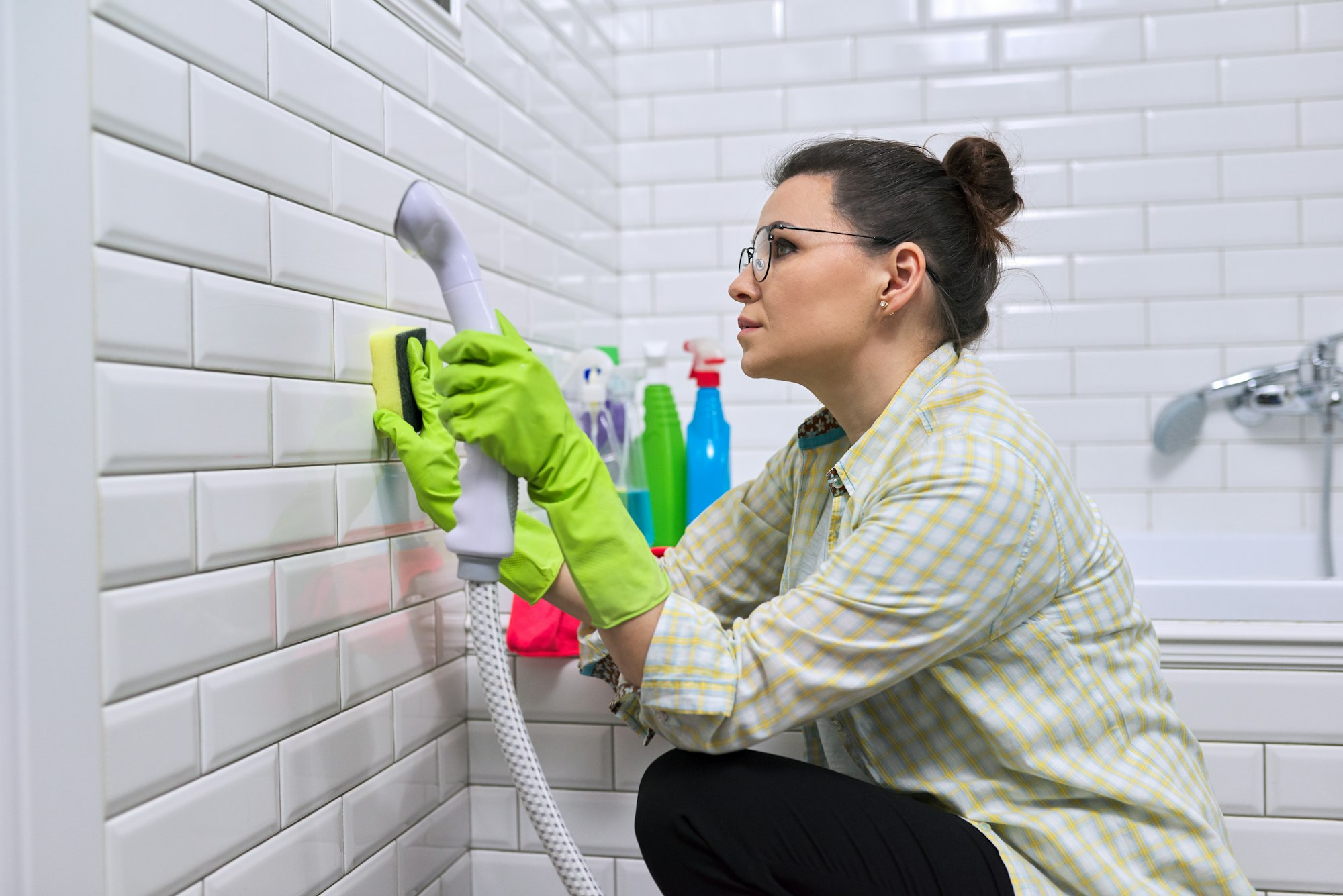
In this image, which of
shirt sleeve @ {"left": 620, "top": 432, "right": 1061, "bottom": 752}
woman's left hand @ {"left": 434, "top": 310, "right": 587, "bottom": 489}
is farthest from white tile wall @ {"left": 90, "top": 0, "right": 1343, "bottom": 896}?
shirt sleeve @ {"left": 620, "top": 432, "right": 1061, "bottom": 752}

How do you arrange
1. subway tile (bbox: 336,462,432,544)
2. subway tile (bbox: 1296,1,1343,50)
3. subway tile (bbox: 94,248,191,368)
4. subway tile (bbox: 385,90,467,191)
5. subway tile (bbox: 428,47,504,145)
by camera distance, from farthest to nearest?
subway tile (bbox: 1296,1,1343,50), subway tile (bbox: 428,47,504,145), subway tile (bbox: 385,90,467,191), subway tile (bbox: 336,462,432,544), subway tile (bbox: 94,248,191,368)

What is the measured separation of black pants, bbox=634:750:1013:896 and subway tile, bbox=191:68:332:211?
0.66m

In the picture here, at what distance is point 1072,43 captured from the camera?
6.32 feet

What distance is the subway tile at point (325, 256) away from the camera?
3.06ft

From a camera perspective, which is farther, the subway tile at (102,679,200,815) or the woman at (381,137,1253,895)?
the woman at (381,137,1253,895)

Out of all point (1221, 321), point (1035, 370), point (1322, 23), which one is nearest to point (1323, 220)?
point (1221, 321)

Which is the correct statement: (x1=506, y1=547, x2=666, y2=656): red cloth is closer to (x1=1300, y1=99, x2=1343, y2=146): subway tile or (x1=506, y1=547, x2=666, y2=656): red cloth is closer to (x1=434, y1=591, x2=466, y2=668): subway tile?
(x1=434, y1=591, x2=466, y2=668): subway tile

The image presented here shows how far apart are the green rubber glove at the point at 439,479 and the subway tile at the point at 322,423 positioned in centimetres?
2

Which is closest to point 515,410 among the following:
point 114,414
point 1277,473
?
point 114,414

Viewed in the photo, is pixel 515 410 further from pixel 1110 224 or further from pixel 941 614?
pixel 1110 224

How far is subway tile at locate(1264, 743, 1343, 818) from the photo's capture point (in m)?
1.15

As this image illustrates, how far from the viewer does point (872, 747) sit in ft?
3.40

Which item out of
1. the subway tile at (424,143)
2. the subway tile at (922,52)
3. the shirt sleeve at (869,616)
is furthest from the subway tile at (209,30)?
the subway tile at (922,52)

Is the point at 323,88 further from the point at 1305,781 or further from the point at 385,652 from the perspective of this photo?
the point at 1305,781
